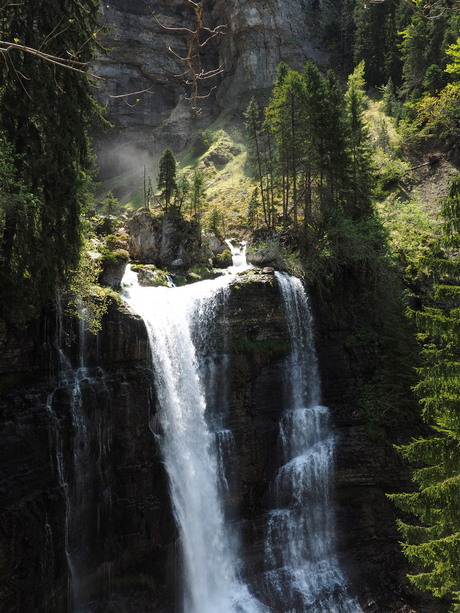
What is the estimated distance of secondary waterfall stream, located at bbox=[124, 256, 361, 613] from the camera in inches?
575

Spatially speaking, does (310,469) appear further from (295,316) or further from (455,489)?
(455,489)

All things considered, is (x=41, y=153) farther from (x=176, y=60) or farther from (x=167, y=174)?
(x=176, y=60)

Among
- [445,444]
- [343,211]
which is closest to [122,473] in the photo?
[445,444]

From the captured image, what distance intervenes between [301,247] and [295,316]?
181 inches

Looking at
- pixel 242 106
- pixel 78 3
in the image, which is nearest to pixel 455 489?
pixel 78 3

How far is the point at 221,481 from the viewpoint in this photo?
1586 centimetres

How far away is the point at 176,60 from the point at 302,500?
52480 mm

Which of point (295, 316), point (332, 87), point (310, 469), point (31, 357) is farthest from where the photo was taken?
point (332, 87)

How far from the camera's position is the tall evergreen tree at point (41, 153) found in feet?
37.3

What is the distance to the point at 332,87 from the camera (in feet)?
81.0

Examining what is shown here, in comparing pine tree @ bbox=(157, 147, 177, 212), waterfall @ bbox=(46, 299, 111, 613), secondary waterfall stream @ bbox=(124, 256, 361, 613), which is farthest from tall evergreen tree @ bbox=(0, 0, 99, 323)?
pine tree @ bbox=(157, 147, 177, 212)

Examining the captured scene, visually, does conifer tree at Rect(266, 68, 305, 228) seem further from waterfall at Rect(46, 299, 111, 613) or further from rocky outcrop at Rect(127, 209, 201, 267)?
waterfall at Rect(46, 299, 111, 613)

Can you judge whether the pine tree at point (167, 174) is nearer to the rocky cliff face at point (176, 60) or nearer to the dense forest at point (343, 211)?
the dense forest at point (343, 211)

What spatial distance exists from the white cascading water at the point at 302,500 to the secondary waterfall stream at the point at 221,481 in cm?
4
